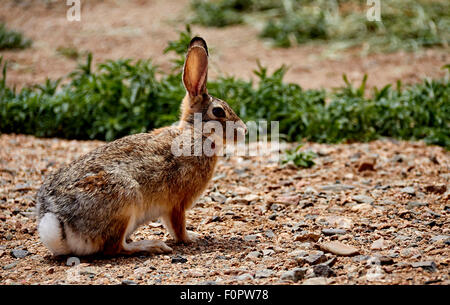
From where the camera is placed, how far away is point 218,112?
4543 mm

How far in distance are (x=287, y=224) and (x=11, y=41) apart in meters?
7.82

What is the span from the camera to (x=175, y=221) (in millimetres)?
4297

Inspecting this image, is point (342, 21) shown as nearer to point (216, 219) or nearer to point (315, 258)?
point (216, 219)

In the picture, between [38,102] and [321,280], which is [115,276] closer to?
[321,280]

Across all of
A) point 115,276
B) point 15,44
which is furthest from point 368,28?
point 115,276

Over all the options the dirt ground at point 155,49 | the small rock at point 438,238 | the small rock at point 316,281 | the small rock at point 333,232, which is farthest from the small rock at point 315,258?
the dirt ground at point 155,49

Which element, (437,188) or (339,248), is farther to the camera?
(437,188)

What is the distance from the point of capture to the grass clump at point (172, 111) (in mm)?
6848

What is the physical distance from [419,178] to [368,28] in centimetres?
703

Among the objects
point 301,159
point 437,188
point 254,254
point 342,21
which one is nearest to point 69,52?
point 342,21

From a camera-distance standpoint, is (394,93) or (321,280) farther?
(394,93)

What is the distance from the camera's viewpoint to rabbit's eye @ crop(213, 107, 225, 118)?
454 cm

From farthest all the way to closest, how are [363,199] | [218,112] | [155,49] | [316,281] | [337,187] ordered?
[155,49], [337,187], [363,199], [218,112], [316,281]

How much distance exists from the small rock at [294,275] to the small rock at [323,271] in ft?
0.25
